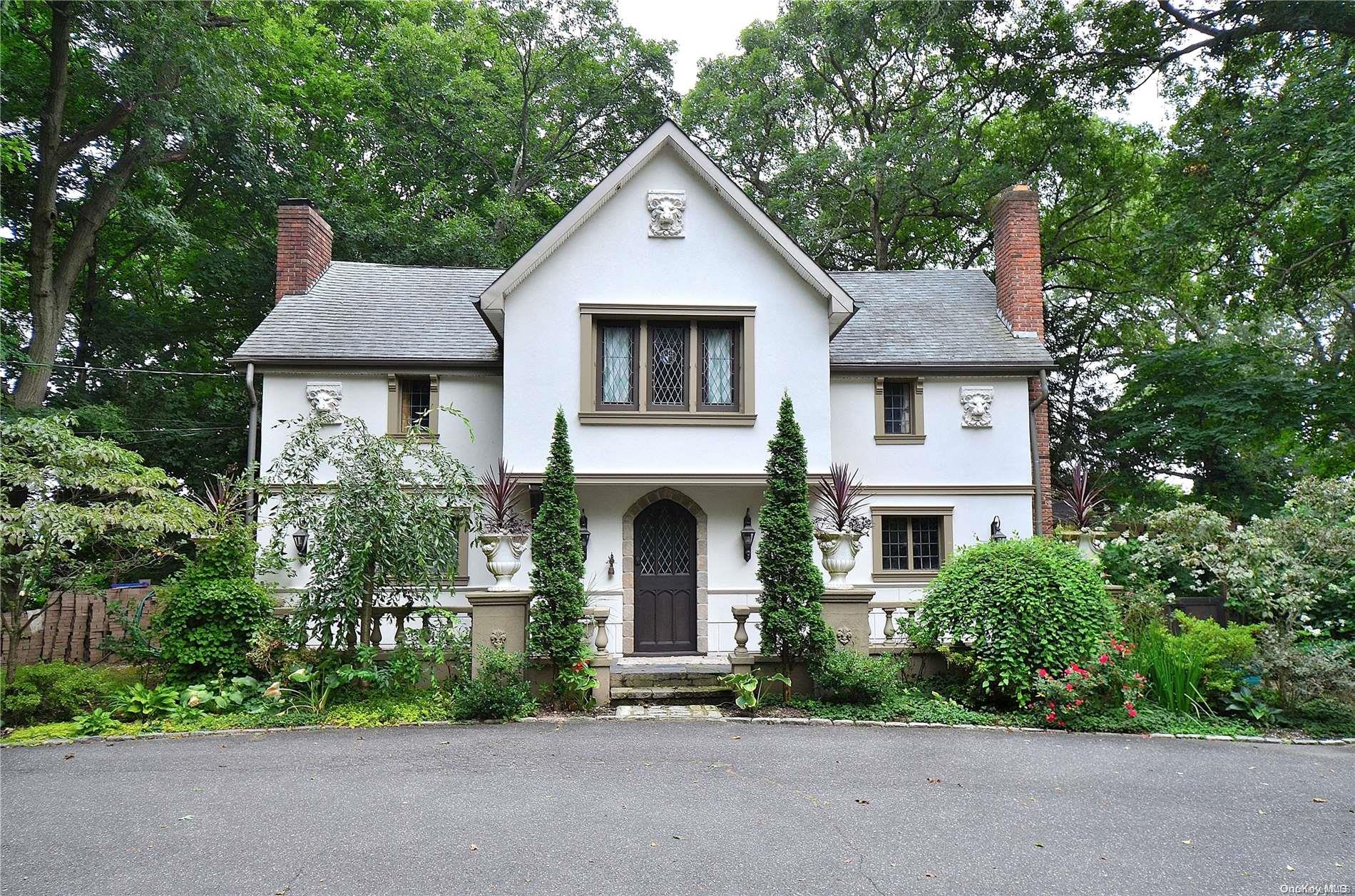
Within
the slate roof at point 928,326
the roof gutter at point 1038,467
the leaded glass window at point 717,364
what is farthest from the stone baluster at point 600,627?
the roof gutter at point 1038,467

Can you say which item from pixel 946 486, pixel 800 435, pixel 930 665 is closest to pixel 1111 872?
pixel 930 665

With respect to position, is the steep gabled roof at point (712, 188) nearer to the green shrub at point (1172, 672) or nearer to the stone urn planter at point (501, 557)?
the stone urn planter at point (501, 557)

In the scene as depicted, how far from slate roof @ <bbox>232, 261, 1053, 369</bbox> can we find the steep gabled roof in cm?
160

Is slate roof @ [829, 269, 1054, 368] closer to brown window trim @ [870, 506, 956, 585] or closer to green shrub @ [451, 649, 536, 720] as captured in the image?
brown window trim @ [870, 506, 956, 585]

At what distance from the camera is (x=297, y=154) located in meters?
24.8

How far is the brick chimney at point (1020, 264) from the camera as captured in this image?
16484 mm

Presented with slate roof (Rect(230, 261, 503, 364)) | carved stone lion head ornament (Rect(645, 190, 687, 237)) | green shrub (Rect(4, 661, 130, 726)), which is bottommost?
green shrub (Rect(4, 661, 130, 726))

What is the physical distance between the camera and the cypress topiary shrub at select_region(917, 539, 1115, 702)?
9.62m

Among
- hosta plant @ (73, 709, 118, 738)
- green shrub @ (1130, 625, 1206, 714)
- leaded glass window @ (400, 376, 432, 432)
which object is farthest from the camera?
leaded glass window @ (400, 376, 432, 432)

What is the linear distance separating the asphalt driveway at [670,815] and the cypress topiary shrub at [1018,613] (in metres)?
1.05

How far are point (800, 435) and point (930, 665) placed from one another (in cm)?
347

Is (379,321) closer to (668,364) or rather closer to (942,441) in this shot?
(668,364)

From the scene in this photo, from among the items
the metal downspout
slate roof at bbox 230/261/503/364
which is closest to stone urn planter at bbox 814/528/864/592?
slate roof at bbox 230/261/503/364

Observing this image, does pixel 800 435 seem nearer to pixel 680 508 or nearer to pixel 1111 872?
pixel 680 508
